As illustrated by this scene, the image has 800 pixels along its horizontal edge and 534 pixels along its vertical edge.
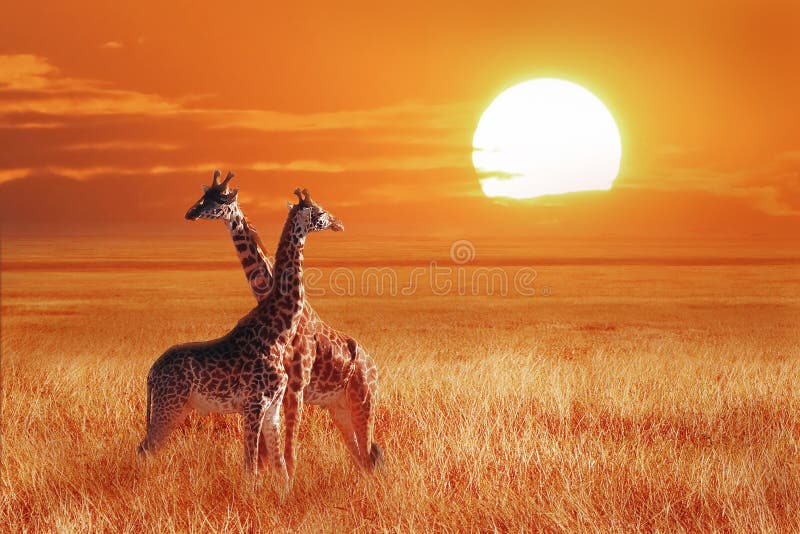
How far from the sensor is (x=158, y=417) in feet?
23.5

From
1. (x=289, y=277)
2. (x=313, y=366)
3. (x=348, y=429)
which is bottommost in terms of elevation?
(x=348, y=429)

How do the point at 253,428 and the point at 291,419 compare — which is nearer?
the point at 253,428

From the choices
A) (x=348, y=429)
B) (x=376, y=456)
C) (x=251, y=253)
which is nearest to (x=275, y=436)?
(x=348, y=429)

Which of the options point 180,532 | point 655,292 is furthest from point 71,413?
point 655,292

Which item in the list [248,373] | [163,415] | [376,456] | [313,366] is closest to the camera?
[248,373]

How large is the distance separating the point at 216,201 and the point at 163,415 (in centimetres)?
190

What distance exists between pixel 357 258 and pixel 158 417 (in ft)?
211

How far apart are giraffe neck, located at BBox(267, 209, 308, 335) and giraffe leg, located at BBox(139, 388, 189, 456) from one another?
1.04m

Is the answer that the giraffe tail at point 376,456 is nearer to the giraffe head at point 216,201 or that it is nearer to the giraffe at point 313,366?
the giraffe at point 313,366

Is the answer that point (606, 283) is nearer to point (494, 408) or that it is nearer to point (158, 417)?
point (494, 408)

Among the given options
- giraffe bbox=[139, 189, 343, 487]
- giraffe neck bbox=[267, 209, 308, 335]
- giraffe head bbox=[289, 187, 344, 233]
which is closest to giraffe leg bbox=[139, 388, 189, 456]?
giraffe bbox=[139, 189, 343, 487]

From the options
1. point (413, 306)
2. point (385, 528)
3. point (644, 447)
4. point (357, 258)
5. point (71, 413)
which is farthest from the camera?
point (357, 258)

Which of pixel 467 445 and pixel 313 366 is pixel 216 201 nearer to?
pixel 313 366

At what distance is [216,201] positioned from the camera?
7488 millimetres
